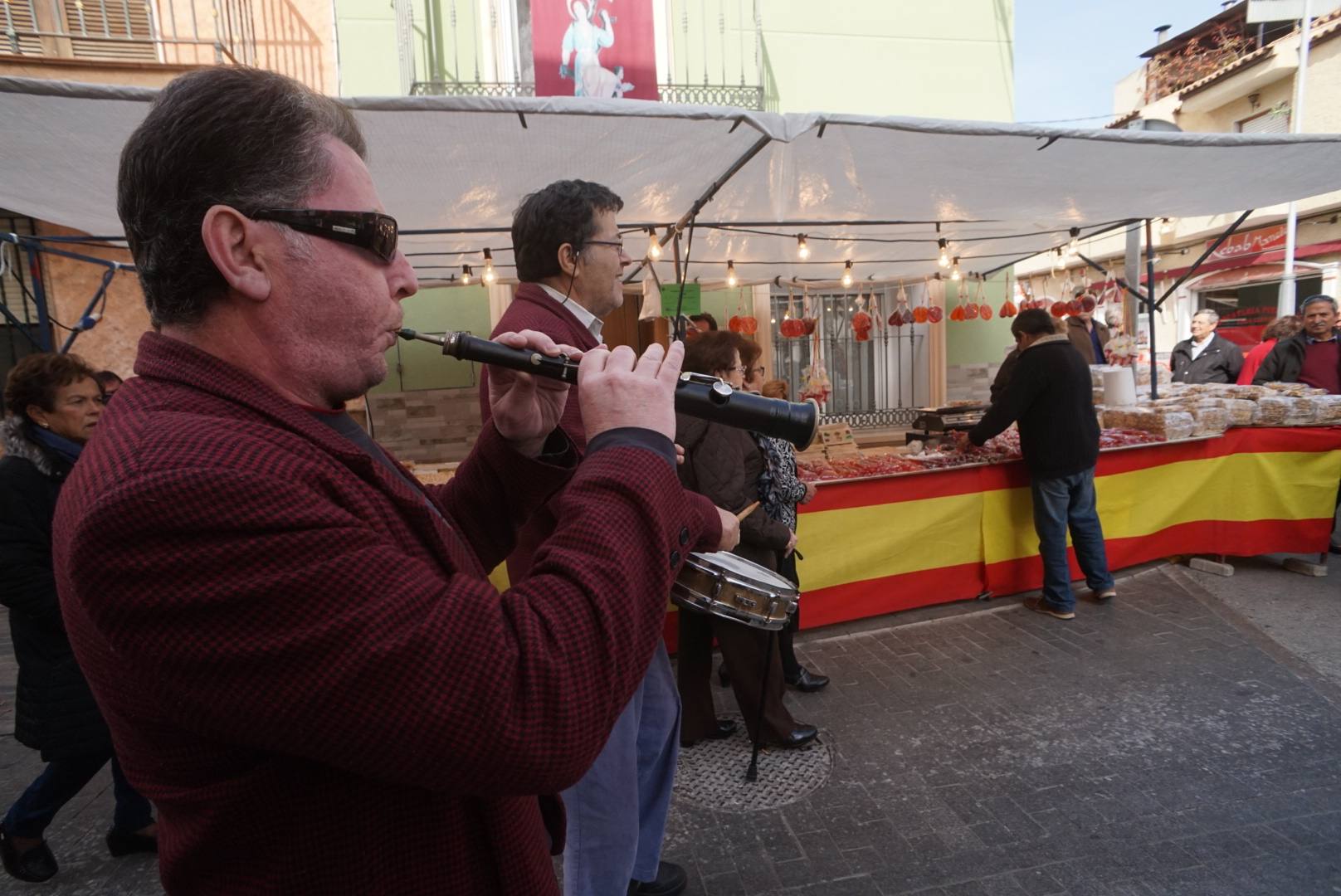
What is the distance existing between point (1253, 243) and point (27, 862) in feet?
77.8

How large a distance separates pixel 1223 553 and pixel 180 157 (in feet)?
22.7

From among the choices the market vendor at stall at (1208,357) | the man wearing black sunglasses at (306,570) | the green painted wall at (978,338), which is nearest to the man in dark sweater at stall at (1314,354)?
the market vendor at stall at (1208,357)

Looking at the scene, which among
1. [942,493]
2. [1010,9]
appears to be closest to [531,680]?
[942,493]

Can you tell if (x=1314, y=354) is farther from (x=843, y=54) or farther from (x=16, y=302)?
(x=16, y=302)

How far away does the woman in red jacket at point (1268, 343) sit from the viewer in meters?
7.31

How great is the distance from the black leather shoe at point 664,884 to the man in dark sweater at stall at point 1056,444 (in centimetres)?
349

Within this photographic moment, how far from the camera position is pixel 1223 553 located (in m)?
5.60

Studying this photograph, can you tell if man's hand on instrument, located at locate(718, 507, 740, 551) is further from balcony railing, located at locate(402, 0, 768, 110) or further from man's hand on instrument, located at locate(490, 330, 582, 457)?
balcony railing, located at locate(402, 0, 768, 110)

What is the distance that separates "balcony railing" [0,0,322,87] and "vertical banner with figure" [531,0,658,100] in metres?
2.62

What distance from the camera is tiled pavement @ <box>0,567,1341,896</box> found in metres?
2.61

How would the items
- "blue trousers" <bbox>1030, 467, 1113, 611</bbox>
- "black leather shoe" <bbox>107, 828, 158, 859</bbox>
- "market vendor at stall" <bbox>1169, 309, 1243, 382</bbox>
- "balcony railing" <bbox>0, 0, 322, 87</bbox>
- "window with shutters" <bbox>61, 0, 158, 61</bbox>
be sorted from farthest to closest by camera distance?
"market vendor at stall" <bbox>1169, 309, 1243, 382</bbox>, "window with shutters" <bbox>61, 0, 158, 61</bbox>, "balcony railing" <bbox>0, 0, 322, 87</bbox>, "blue trousers" <bbox>1030, 467, 1113, 611</bbox>, "black leather shoe" <bbox>107, 828, 158, 859</bbox>

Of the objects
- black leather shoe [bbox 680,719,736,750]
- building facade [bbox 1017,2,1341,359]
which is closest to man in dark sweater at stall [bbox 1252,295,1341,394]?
black leather shoe [bbox 680,719,736,750]

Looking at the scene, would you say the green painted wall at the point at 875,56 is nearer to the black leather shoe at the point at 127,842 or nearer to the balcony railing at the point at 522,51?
the balcony railing at the point at 522,51

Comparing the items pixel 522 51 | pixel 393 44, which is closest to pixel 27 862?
pixel 393 44
